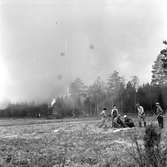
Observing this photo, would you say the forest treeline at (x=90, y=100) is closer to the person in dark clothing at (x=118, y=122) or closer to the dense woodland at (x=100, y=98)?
the dense woodland at (x=100, y=98)

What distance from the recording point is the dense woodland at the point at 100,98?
6706 cm

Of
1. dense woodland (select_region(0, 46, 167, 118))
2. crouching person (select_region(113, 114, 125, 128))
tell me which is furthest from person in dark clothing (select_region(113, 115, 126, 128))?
dense woodland (select_region(0, 46, 167, 118))

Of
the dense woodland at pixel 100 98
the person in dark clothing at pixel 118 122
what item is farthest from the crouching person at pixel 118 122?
the dense woodland at pixel 100 98

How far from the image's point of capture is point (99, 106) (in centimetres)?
8756

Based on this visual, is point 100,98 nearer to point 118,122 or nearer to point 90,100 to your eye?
point 90,100

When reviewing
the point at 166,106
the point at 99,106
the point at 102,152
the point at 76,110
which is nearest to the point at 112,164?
the point at 102,152

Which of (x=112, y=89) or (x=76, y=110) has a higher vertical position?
(x=112, y=89)

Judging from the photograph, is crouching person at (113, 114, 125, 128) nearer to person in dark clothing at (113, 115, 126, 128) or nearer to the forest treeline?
person in dark clothing at (113, 115, 126, 128)

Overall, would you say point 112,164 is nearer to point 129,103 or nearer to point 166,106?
point 166,106

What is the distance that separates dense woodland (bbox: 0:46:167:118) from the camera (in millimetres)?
67062

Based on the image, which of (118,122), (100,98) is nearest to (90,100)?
(100,98)

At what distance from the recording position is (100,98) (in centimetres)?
9169

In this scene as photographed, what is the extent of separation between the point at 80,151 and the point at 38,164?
7.91ft

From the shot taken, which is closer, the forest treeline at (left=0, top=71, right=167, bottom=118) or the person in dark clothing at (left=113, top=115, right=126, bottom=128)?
the person in dark clothing at (left=113, top=115, right=126, bottom=128)
